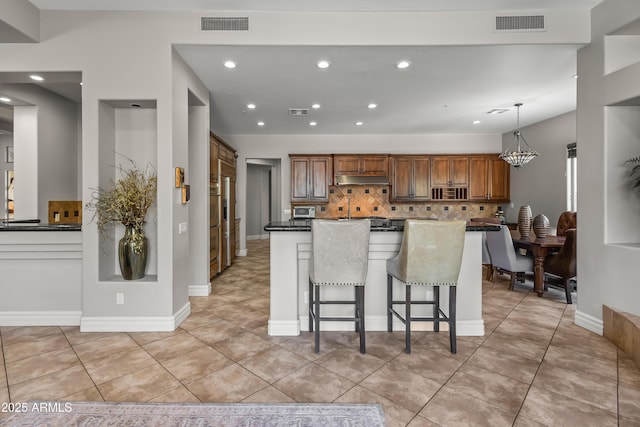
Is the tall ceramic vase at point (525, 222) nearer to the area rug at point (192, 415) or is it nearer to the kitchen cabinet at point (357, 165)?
the kitchen cabinet at point (357, 165)

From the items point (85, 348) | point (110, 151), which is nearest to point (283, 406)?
point (85, 348)

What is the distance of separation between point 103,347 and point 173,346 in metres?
0.58

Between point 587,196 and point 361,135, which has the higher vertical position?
point 361,135

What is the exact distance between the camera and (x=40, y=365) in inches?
88.1

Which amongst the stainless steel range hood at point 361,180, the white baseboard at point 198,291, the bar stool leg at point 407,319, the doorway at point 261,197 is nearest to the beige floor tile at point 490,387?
the bar stool leg at point 407,319

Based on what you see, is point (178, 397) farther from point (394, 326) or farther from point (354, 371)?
point (394, 326)

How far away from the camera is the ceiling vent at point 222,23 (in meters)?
2.88

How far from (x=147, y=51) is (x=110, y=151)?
1.04 meters

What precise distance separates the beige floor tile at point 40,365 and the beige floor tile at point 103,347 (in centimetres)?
6

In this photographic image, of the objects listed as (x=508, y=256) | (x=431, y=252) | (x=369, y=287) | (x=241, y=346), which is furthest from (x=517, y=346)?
(x=241, y=346)

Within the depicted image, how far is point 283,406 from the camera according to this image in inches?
69.9

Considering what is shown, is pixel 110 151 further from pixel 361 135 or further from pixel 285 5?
pixel 361 135

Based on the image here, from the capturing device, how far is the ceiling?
2812 millimetres

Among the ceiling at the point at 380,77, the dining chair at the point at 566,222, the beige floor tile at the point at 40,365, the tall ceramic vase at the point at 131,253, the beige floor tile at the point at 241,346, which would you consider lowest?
the beige floor tile at the point at 241,346
